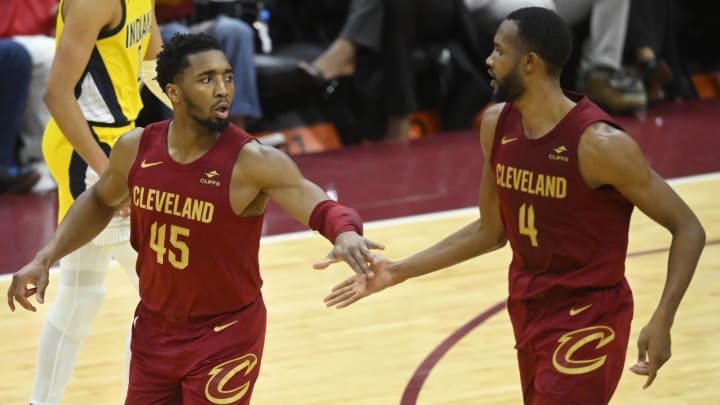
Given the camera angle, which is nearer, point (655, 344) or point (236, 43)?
point (655, 344)

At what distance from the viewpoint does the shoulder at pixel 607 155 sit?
11.8 feet

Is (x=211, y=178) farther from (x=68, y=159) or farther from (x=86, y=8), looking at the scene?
(x=68, y=159)

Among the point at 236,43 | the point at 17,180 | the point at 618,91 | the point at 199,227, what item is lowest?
the point at 618,91

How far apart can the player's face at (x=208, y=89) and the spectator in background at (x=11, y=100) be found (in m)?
5.00

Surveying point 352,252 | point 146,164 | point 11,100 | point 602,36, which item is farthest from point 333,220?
point 602,36

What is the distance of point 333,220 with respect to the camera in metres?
3.59

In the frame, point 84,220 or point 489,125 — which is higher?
point 489,125

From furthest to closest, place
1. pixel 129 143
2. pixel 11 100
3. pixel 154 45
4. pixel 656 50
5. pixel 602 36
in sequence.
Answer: pixel 656 50, pixel 602 36, pixel 11 100, pixel 154 45, pixel 129 143

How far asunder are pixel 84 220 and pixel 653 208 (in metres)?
1.68

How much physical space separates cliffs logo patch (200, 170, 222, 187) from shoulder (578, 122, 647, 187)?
1.00 m

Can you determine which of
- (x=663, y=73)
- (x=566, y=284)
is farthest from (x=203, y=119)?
(x=663, y=73)

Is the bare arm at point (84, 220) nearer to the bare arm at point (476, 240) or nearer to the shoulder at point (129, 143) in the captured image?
the shoulder at point (129, 143)

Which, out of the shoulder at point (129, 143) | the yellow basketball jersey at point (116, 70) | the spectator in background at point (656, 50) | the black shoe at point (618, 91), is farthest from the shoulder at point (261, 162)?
the spectator in background at point (656, 50)

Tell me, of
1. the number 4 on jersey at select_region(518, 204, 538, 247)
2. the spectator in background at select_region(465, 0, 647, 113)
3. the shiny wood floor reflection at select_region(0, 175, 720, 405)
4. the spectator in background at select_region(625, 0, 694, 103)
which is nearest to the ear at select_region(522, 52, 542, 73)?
the number 4 on jersey at select_region(518, 204, 538, 247)
